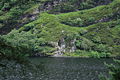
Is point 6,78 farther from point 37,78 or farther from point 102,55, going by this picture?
point 102,55

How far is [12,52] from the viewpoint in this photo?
1272 centimetres

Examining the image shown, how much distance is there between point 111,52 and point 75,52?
3479 cm

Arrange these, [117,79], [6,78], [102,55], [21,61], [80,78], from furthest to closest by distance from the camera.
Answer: [102,55], [80,78], [6,78], [21,61], [117,79]

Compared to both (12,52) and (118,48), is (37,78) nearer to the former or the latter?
(12,52)

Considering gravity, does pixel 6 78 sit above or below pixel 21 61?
below

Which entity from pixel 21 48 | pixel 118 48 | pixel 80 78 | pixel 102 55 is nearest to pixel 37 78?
pixel 80 78

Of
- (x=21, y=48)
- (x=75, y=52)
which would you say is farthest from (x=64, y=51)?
(x=21, y=48)

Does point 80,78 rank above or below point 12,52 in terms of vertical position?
below

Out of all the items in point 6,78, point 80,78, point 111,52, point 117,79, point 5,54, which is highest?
point 5,54

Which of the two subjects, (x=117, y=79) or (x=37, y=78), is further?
(x=37, y=78)

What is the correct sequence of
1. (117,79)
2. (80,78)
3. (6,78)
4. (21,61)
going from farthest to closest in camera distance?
(80,78) < (6,78) < (21,61) < (117,79)

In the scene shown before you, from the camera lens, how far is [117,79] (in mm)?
11375

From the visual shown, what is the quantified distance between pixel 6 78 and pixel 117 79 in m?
48.7

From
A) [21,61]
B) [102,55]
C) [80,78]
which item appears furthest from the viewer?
[102,55]
